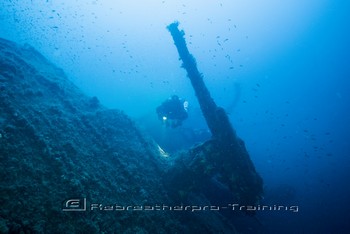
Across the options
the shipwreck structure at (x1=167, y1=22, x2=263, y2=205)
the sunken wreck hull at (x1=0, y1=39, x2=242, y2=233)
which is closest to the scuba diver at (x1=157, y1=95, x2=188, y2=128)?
the sunken wreck hull at (x1=0, y1=39, x2=242, y2=233)

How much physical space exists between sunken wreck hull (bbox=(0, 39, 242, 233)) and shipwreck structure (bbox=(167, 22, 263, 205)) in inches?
29.8

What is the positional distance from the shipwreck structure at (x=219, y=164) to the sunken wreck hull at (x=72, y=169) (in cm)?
76

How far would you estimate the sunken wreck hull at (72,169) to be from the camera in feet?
16.2

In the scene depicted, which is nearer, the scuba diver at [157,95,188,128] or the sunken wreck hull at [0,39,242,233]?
the sunken wreck hull at [0,39,242,233]

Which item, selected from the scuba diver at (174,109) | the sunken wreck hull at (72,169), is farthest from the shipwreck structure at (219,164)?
the scuba diver at (174,109)

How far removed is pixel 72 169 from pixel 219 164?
4646 millimetres

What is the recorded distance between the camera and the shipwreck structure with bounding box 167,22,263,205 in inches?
320

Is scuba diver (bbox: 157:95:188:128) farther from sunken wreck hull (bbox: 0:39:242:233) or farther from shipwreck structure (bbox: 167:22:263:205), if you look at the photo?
shipwreck structure (bbox: 167:22:263:205)

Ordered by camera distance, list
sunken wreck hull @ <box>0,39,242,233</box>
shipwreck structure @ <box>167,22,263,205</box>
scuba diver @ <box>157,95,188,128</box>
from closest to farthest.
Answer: sunken wreck hull @ <box>0,39,242,233</box> → shipwreck structure @ <box>167,22,263,205</box> → scuba diver @ <box>157,95,188,128</box>

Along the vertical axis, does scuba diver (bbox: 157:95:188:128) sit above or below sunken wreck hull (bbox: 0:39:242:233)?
above

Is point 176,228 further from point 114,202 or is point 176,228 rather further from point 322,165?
point 322,165

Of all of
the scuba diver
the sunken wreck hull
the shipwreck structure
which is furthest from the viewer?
the scuba diver

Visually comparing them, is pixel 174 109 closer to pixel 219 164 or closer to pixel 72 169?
pixel 219 164

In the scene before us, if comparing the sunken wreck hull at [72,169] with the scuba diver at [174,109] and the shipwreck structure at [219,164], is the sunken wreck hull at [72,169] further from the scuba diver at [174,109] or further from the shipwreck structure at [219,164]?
the scuba diver at [174,109]
